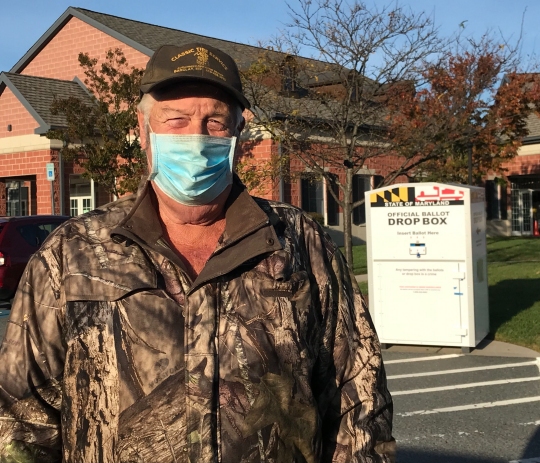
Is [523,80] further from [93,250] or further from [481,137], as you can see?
[93,250]

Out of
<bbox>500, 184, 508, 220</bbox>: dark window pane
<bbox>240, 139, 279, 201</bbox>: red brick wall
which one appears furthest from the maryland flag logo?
<bbox>500, 184, 508, 220</bbox>: dark window pane

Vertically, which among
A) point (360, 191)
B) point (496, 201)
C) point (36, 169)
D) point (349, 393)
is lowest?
point (349, 393)

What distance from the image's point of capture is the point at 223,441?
82.4 inches

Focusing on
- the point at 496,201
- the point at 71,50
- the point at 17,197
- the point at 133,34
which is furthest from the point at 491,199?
the point at 17,197

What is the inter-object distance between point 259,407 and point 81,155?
23672mm

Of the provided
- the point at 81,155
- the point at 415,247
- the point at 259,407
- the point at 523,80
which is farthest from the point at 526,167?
the point at 259,407

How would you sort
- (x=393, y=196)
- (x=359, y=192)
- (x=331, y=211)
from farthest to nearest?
(x=359, y=192), (x=331, y=211), (x=393, y=196)

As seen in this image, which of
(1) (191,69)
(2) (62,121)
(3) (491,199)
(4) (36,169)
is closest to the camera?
(1) (191,69)

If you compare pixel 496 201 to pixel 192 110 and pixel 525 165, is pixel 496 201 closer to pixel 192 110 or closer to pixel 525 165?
pixel 525 165

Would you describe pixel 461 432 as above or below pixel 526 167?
below

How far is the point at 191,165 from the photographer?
227cm

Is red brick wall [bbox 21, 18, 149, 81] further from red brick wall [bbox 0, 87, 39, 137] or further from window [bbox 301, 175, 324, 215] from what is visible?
window [bbox 301, 175, 324, 215]

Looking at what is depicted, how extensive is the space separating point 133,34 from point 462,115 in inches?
657

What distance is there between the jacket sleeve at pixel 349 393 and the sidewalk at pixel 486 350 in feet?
23.7
